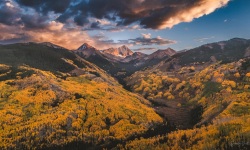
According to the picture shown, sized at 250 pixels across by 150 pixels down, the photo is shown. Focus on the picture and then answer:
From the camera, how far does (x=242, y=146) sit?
199 metres
